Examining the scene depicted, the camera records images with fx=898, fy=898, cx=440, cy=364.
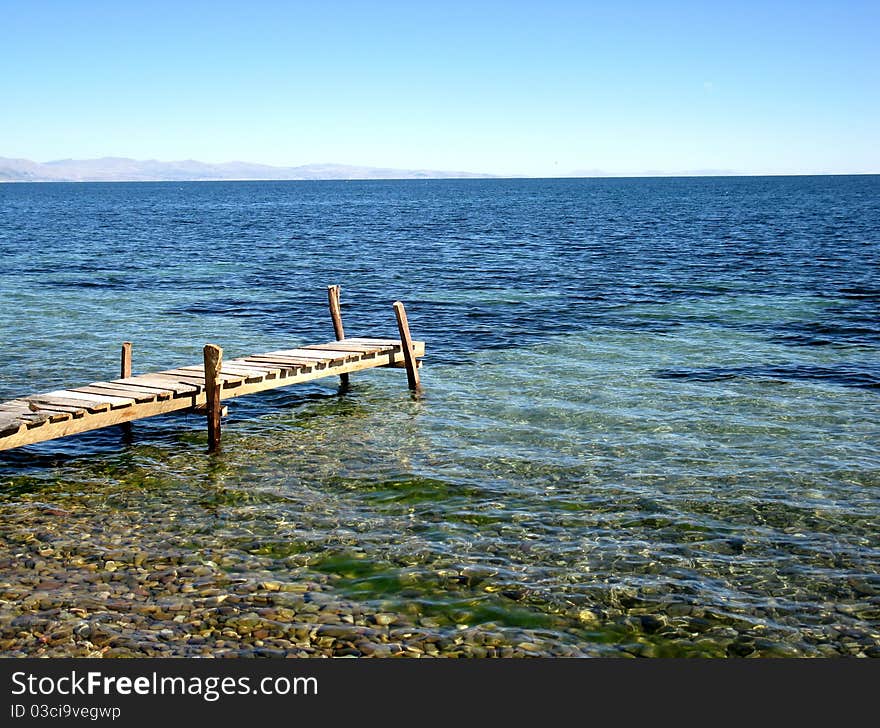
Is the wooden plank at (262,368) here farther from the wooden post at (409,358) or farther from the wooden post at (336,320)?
the wooden post at (336,320)

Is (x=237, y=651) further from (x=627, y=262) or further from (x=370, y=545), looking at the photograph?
(x=627, y=262)

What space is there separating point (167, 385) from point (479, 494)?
6368mm

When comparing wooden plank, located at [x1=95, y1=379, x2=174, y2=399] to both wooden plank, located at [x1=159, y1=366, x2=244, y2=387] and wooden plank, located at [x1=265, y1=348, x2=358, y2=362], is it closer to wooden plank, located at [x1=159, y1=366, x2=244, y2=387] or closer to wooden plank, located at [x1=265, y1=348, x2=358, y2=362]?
wooden plank, located at [x1=159, y1=366, x2=244, y2=387]

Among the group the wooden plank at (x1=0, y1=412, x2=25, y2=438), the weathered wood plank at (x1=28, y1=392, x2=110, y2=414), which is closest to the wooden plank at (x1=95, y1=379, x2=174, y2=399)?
the weathered wood plank at (x1=28, y1=392, x2=110, y2=414)

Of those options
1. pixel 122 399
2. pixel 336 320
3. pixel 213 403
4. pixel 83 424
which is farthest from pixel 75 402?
pixel 336 320

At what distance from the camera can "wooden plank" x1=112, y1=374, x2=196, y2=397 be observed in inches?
650

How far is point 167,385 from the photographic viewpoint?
16.7 meters

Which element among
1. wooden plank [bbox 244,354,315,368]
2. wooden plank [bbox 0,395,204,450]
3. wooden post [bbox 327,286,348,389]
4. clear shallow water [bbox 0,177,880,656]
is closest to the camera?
clear shallow water [bbox 0,177,880,656]

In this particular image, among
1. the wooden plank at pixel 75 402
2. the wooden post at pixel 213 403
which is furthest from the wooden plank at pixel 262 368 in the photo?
the wooden plank at pixel 75 402

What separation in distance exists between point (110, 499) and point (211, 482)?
1.64 meters

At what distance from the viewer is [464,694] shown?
892cm

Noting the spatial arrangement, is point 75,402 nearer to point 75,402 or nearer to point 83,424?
point 75,402

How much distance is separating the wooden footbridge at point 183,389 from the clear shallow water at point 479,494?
0.94 metres

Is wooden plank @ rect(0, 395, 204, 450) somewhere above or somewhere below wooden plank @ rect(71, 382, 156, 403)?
below
